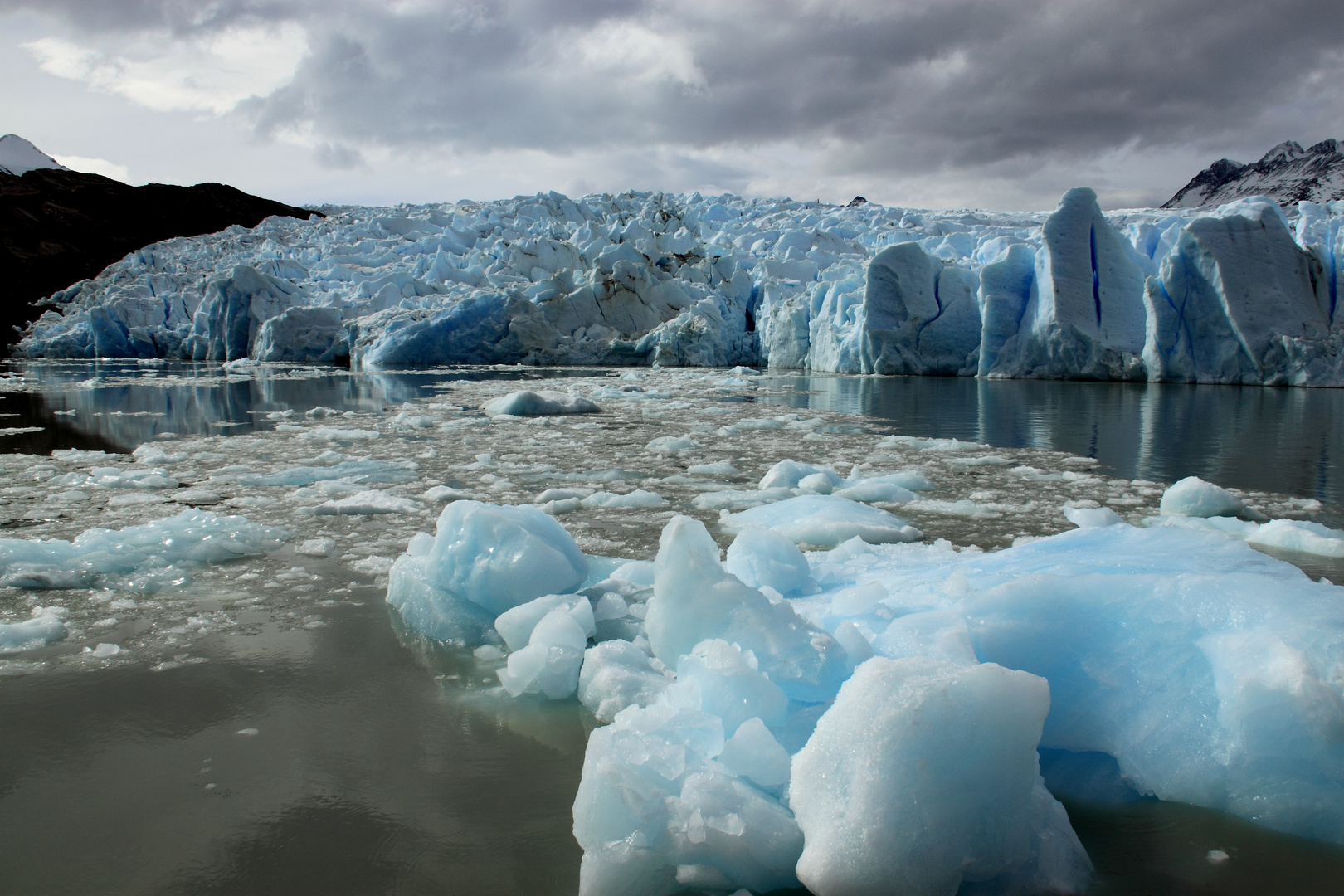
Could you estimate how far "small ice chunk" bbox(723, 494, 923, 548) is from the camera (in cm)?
335

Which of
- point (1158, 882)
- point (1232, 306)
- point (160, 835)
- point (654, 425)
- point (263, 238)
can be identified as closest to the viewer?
point (1158, 882)

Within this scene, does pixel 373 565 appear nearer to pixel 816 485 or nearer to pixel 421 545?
pixel 421 545

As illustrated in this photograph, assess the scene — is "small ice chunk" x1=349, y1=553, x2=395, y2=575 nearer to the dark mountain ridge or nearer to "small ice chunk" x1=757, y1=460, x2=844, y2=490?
"small ice chunk" x1=757, y1=460, x2=844, y2=490

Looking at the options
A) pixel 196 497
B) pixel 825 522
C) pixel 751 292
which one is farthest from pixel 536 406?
pixel 751 292

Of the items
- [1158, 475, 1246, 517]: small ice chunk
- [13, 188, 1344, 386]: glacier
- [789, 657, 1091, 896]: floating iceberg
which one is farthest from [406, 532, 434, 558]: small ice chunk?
[13, 188, 1344, 386]: glacier

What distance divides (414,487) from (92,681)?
2656mm

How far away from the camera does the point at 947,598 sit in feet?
6.37

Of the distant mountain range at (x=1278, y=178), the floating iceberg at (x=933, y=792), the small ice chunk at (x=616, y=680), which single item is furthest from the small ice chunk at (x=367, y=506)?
the distant mountain range at (x=1278, y=178)

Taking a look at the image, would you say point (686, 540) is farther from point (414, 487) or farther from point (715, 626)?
point (414, 487)

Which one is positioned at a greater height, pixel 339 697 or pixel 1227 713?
pixel 1227 713

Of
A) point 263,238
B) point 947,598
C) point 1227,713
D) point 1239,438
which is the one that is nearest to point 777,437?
point 1239,438

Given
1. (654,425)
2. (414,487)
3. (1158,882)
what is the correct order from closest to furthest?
(1158,882) < (414,487) < (654,425)

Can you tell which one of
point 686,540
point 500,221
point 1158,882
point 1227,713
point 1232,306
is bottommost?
point 1158,882

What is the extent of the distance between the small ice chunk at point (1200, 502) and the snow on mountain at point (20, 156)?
9015cm
